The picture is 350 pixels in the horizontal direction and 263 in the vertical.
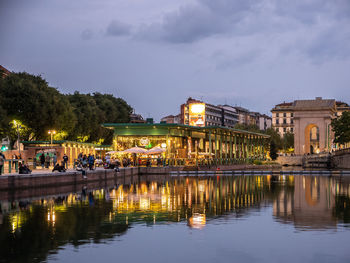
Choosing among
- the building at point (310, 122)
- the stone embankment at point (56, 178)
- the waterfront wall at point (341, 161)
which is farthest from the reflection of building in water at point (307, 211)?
the building at point (310, 122)

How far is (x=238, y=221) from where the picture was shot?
16562mm

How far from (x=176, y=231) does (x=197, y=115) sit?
75376mm

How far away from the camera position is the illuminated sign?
88625mm

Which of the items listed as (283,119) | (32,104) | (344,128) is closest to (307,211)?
(32,104)

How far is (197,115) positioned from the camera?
89.6 metres

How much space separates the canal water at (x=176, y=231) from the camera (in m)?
11.5

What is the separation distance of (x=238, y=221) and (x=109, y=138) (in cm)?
8171

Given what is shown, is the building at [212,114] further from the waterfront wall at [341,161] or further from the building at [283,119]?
the waterfront wall at [341,161]

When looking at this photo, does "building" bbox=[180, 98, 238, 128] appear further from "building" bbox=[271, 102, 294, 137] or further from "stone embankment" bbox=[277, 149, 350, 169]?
"stone embankment" bbox=[277, 149, 350, 169]

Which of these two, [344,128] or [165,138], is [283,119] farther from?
[165,138]

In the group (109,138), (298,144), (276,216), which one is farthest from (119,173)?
(298,144)

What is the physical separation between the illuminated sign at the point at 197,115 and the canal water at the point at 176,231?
216 feet

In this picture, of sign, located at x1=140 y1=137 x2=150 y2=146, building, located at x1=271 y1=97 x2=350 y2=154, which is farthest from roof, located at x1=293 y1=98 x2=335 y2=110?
sign, located at x1=140 y1=137 x2=150 y2=146

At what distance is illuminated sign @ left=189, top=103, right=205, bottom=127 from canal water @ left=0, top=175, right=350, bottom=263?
6570 centimetres
